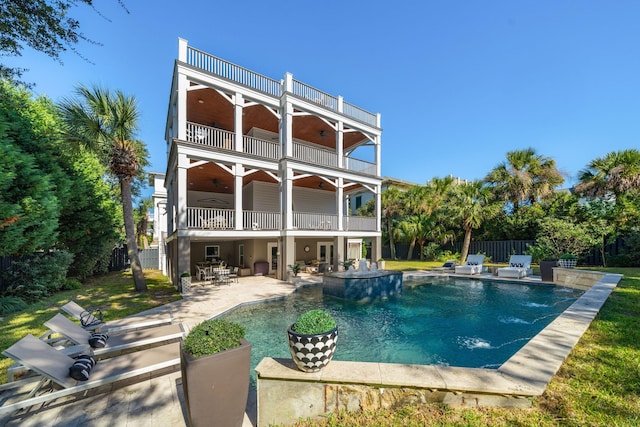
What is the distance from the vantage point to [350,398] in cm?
301

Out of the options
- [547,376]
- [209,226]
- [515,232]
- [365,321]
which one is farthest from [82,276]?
[515,232]

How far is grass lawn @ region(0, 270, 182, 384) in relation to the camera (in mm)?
6000

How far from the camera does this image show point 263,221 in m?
14.0

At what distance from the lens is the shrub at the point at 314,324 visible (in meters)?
3.14

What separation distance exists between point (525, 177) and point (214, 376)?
901 inches

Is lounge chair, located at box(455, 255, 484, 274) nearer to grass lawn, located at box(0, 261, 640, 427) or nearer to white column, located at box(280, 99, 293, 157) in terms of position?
grass lawn, located at box(0, 261, 640, 427)

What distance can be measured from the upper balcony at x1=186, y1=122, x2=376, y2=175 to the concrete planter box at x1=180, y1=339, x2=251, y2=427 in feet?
36.3

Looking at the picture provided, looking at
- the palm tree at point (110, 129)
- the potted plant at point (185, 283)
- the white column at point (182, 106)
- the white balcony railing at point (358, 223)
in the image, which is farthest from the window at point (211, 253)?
the white balcony railing at point (358, 223)

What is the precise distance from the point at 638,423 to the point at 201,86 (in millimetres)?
14780

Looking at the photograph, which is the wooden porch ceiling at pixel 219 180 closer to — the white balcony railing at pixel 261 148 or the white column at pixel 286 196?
the white balcony railing at pixel 261 148

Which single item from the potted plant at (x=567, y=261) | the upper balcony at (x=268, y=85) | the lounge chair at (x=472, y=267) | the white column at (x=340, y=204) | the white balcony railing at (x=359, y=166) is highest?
the upper balcony at (x=268, y=85)

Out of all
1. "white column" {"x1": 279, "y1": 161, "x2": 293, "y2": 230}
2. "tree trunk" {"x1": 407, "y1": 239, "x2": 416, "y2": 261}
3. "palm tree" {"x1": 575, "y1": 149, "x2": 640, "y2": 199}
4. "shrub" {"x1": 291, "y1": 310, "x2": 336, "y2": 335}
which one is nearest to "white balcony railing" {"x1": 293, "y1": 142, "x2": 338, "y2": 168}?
"white column" {"x1": 279, "y1": 161, "x2": 293, "y2": 230}

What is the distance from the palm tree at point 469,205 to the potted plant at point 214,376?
1837cm

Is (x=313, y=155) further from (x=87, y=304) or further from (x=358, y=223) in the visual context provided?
(x=87, y=304)
